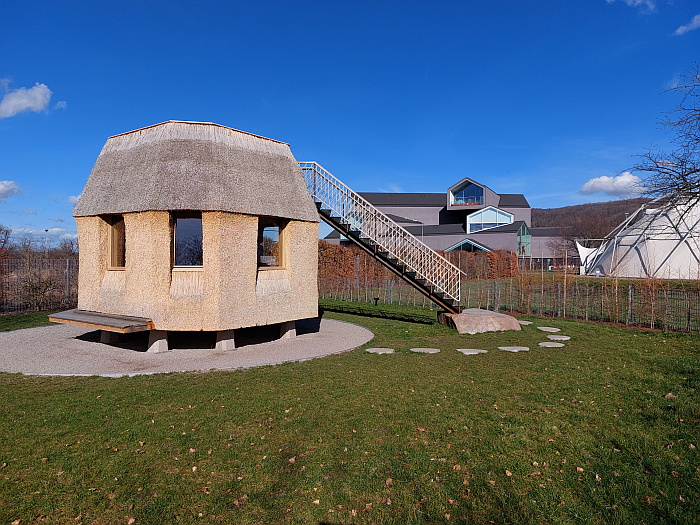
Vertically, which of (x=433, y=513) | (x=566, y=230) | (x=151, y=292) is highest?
(x=566, y=230)

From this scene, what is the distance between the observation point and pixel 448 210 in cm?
6175

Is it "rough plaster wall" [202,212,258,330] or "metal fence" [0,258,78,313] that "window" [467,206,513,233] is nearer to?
"metal fence" [0,258,78,313]

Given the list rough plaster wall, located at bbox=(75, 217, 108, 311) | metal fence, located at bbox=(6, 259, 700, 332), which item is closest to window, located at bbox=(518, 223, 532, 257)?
metal fence, located at bbox=(6, 259, 700, 332)

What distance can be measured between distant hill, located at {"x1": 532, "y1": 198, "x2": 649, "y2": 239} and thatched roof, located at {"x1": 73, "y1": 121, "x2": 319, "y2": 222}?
72705mm

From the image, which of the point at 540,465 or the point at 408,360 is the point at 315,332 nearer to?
the point at 408,360

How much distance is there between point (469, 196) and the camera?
58.6m

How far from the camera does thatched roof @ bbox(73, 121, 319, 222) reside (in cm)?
952

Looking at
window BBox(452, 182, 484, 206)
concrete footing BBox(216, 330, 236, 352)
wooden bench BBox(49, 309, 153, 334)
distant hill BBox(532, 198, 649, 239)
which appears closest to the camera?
wooden bench BBox(49, 309, 153, 334)

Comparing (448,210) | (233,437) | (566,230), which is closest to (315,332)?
(233,437)

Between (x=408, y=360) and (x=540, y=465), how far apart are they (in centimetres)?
489

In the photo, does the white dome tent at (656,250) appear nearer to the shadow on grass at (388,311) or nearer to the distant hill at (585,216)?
the shadow on grass at (388,311)

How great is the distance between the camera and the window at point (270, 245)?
1127cm

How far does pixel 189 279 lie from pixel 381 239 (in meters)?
6.86

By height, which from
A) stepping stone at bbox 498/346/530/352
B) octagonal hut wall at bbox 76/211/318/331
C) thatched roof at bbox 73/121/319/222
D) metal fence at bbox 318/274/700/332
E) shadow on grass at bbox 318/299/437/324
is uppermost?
thatched roof at bbox 73/121/319/222
